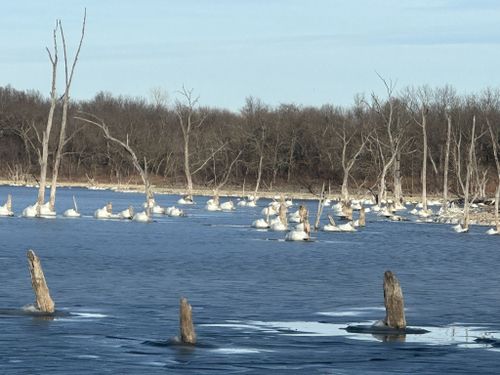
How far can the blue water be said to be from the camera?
697 inches

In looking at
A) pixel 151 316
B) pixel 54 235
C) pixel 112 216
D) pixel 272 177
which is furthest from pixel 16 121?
pixel 151 316

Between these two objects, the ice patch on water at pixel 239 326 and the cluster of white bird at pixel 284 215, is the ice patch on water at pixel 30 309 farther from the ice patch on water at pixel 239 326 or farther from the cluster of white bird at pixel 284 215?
the cluster of white bird at pixel 284 215

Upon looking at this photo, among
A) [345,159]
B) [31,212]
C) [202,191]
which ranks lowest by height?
[31,212]

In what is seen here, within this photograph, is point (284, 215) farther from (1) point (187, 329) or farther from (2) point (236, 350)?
(2) point (236, 350)

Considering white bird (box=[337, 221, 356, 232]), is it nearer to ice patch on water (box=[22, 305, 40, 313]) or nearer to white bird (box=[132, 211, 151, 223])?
white bird (box=[132, 211, 151, 223])

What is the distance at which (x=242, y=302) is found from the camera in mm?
24875

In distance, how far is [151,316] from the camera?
872 inches

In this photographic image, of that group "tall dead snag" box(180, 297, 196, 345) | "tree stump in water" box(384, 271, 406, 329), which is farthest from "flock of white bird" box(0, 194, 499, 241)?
"tall dead snag" box(180, 297, 196, 345)

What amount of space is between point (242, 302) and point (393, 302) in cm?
520

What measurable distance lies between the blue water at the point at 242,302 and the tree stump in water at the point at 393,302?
551 mm

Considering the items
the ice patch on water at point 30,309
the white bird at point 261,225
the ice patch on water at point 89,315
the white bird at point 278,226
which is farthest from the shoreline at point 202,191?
the ice patch on water at point 30,309

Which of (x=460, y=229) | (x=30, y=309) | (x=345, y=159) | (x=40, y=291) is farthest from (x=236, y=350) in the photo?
(x=345, y=159)

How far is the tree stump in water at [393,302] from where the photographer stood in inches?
778

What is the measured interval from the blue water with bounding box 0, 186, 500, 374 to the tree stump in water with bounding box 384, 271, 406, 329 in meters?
0.55
